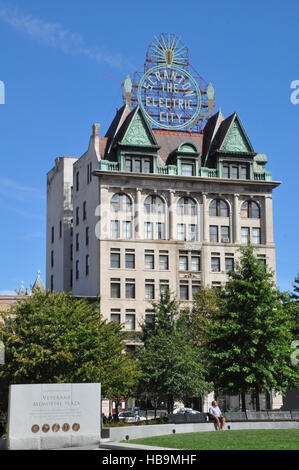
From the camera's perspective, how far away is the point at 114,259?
3942 inches

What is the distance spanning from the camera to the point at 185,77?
11031 cm

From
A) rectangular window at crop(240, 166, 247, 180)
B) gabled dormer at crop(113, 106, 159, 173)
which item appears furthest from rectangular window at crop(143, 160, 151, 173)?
rectangular window at crop(240, 166, 247, 180)

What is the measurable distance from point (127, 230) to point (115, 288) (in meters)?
6.81

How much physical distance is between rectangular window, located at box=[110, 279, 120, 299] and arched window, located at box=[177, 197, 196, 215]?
11345mm

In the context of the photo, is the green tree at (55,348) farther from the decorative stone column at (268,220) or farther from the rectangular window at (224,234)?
the decorative stone column at (268,220)

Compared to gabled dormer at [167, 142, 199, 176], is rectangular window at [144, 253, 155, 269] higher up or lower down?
lower down

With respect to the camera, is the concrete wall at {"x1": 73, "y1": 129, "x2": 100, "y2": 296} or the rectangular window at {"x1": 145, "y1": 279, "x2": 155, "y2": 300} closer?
the rectangular window at {"x1": 145, "y1": 279, "x2": 155, "y2": 300}

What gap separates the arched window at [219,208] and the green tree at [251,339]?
154ft

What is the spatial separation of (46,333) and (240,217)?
51.2 m

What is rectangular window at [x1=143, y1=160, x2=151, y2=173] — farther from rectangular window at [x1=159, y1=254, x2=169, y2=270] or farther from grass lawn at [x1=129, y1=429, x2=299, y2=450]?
grass lawn at [x1=129, y1=429, x2=299, y2=450]

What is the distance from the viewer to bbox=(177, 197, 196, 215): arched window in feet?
342

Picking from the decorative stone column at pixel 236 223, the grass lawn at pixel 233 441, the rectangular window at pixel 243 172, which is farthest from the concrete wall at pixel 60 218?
the grass lawn at pixel 233 441

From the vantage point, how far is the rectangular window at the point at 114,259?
99.9 m
